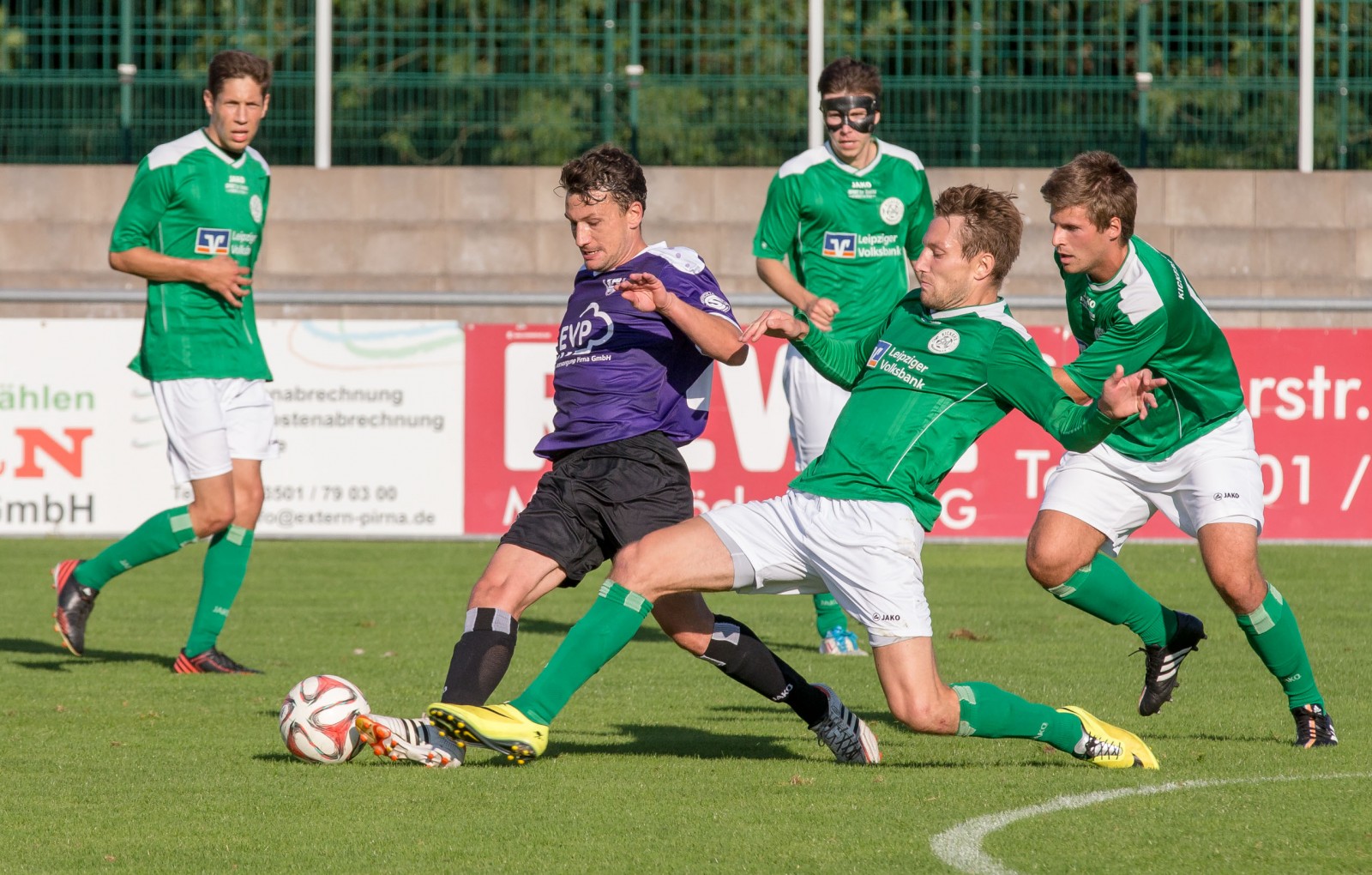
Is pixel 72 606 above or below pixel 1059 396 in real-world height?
below

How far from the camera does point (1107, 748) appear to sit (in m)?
5.42

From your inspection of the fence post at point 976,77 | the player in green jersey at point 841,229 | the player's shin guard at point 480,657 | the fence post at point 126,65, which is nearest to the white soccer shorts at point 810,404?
the player in green jersey at point 841,229

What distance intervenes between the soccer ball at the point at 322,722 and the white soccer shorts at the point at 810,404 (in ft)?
10.6

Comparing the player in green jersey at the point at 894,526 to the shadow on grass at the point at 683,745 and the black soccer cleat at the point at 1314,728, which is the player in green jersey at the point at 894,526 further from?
the black soccer cleat at the point at 1314,728

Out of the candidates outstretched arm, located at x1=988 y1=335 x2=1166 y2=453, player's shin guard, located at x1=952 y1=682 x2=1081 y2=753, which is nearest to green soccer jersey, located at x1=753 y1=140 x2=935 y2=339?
outstretched arm, located at x1=988 y1=335 x2=1166 y2=453

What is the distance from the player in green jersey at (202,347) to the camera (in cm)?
759

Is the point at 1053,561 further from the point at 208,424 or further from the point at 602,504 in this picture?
the point at 208,424

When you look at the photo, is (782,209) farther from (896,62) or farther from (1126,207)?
(896,62)

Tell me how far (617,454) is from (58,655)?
356 centimetres

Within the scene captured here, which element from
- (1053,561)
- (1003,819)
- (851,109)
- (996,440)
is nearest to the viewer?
(1003,819)

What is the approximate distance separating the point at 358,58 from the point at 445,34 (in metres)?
0.80

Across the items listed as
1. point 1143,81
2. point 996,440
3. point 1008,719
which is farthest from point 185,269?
point 1143,81

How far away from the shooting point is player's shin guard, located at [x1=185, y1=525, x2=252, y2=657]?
756 centimetres

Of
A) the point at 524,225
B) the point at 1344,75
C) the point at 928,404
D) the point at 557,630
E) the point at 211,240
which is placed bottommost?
the point at 557,630
